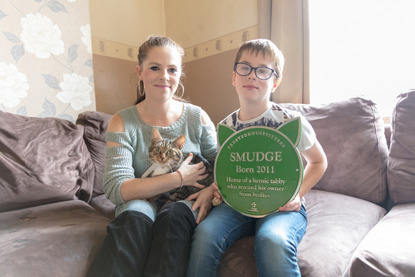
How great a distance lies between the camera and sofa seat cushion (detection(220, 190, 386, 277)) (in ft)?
2.81

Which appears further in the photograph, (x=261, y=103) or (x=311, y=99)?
(x=311, y=99)

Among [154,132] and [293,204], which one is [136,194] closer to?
[154,132]

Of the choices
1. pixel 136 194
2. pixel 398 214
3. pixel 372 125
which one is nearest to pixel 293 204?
pixel 398 214

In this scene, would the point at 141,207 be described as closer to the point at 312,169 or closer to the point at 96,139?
the point at 312,169

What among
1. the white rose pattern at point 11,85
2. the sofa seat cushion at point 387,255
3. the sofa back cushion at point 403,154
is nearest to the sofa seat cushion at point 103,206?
the white rose pattern at point 11,85

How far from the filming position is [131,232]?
879 mm

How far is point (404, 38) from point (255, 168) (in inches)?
60.4

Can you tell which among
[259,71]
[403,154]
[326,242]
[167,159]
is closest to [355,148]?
[403,154]

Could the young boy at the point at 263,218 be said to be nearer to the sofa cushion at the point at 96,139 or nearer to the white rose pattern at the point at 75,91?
the sofa cushion at the point at 96,139

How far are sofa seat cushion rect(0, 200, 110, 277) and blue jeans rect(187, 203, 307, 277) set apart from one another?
0.43 meters

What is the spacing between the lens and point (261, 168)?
3.14ft

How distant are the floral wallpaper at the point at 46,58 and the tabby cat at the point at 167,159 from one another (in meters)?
1.51

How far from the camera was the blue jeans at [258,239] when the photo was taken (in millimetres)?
809

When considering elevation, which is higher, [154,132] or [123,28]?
[123,28]
